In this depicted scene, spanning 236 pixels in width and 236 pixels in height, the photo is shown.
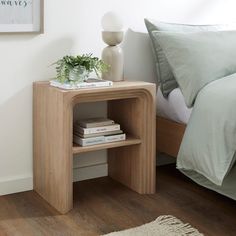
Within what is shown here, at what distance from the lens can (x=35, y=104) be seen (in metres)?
2.76

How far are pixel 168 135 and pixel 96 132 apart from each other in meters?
0.47

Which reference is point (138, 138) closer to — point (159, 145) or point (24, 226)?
point (159, 145)

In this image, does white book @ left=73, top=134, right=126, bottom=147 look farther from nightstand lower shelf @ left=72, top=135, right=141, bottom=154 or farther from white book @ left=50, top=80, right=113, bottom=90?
white book @ left=50, top=80, right=113, bottom=90

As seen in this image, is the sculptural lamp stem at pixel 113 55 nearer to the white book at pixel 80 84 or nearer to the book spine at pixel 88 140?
the white book at pixel 80 84

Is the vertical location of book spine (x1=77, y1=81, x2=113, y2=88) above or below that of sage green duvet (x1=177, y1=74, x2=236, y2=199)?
above

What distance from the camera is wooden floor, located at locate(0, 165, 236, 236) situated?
2.38 metres

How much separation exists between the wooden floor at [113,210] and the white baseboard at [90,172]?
55 millimetres

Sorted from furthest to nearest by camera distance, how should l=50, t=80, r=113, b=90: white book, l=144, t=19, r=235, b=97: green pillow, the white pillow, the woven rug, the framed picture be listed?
the white pillow < l=144, t=19, r=235, b=97: green pillow < the framed picture < l=50, t=80, r=113, b=90: white book < the woven rug

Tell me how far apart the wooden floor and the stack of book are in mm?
331

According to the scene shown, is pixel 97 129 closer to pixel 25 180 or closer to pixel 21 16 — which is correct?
pixel 25 180

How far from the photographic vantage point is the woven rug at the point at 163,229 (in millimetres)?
2311

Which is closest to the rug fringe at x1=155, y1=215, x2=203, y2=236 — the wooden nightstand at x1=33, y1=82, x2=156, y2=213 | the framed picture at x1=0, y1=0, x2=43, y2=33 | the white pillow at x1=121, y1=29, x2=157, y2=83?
the wooden nightstand at x1=33, y1=82, x2=156, y2=213

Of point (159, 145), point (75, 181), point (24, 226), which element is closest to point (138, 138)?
point (159, 145)

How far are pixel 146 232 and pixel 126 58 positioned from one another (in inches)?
46.2
